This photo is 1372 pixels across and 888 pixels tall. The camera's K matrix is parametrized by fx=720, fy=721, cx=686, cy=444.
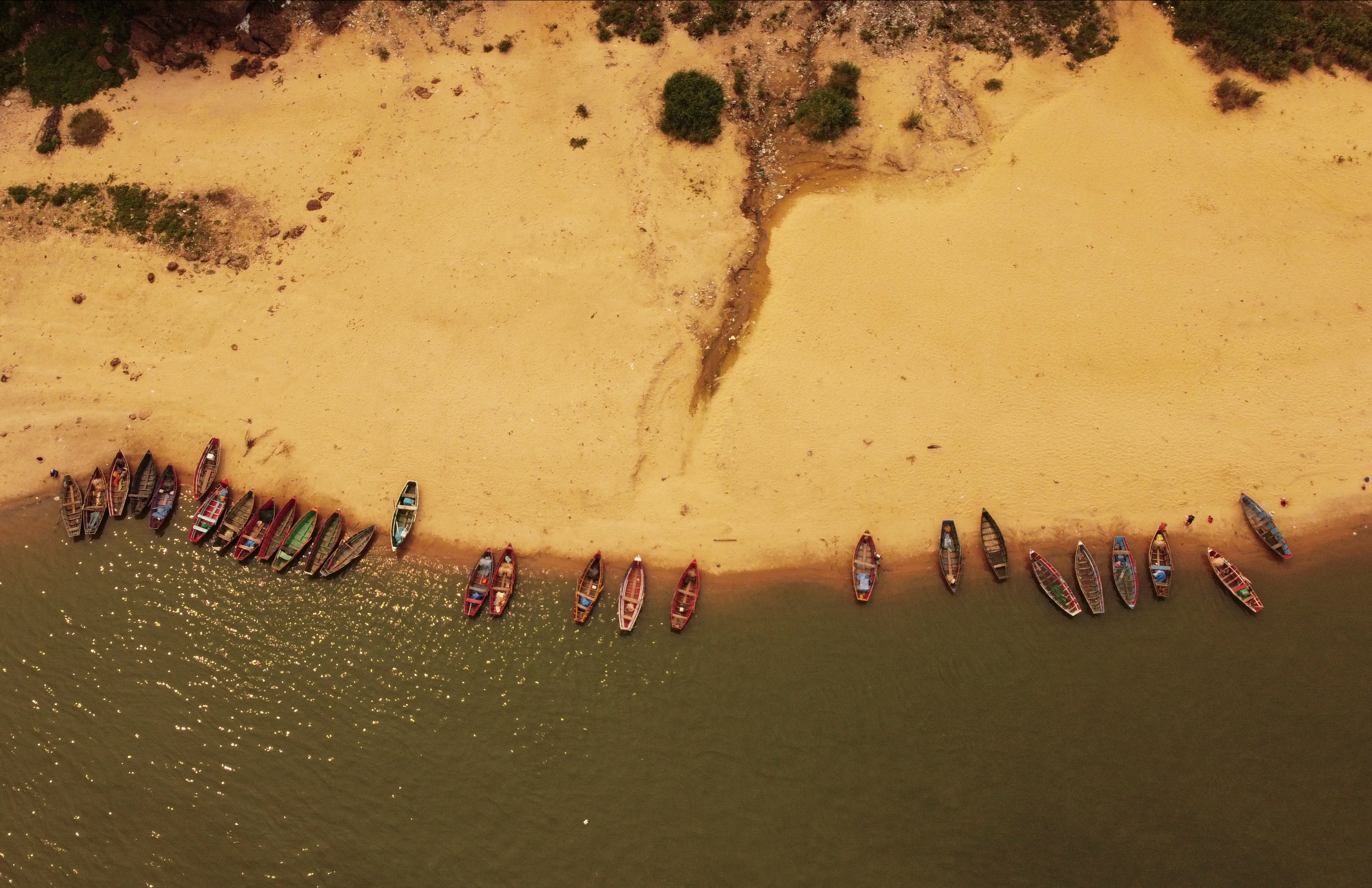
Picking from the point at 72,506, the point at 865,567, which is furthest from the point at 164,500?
the point at 865,567

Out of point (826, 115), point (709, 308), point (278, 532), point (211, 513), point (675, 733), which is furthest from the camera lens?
point (826, 115)

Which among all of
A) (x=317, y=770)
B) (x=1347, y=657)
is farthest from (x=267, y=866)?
(x=1347, y=657)

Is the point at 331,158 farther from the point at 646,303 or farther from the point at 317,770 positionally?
the point at 317,770

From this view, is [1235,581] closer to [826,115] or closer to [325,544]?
[826,115]

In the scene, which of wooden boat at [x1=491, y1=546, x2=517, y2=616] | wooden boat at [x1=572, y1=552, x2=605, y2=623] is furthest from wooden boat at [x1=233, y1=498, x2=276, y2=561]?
wooden boat at [x1=572, y1=552, x2=605, y2=623]

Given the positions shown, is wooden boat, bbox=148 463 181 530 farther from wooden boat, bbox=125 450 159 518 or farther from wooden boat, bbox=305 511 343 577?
wooden boat, bbox=305 511 343 577
